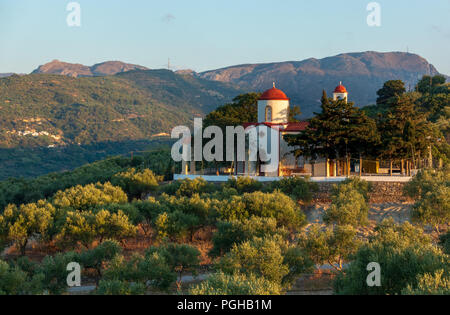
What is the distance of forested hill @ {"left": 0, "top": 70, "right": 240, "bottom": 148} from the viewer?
123 metres

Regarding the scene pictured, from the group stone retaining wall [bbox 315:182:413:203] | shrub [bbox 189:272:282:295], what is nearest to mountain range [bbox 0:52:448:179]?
stone retaining wall [bbox 315:182:413:203]

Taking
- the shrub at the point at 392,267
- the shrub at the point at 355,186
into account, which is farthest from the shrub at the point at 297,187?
the shrub at the point at 392,267

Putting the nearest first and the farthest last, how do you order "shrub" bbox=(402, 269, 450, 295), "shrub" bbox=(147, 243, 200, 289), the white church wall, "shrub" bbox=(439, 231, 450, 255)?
1. "shrub" bbox=(402, 269, 450, 295)
2. "shrub" bbox=(439, 231, 450, 255)
3. "shrub" bbox=(147, 243, 200, 289)
4. the white church wall

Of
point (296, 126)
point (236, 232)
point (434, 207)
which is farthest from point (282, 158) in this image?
point (236, 232)

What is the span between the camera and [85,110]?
140500mm

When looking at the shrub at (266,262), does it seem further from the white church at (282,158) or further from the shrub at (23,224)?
the white church at (282,158)

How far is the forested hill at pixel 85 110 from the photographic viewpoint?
405ft

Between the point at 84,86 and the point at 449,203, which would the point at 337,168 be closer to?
the point at 449,203

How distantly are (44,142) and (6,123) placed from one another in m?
13.0

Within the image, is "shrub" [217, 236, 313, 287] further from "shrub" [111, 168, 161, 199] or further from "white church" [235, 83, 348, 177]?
"shrub" [111, 168, 161, 199]
